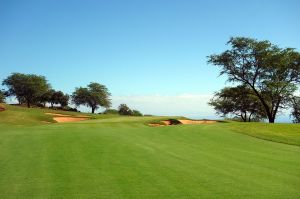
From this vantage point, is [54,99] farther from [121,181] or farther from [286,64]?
[121,181]

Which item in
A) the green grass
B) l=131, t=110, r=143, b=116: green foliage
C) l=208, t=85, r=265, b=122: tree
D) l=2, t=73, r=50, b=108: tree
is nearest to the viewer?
the green grass

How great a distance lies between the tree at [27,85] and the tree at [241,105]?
4802 cm

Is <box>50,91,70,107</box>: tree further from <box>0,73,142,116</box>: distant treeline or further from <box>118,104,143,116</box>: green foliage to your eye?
<box>118,104,143,116</box>: green foliage

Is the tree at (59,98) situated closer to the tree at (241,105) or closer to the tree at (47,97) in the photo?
the tree at (47,97)

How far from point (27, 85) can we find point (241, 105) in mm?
56910

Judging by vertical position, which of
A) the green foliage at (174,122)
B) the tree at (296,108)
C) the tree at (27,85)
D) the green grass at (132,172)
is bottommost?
the green grass at (132,172)

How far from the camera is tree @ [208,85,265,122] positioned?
5615cm

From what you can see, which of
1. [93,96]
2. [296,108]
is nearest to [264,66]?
[296,108]

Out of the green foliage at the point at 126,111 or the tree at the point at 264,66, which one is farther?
the green foliage at the point at 126,111

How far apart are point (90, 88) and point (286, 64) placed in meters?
69.0

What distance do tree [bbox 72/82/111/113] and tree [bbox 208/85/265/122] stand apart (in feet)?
132

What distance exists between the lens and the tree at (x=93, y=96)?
348 feet

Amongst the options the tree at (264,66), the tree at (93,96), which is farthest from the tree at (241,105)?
the tree at (93,96)

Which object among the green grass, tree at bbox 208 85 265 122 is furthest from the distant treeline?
the green grass
